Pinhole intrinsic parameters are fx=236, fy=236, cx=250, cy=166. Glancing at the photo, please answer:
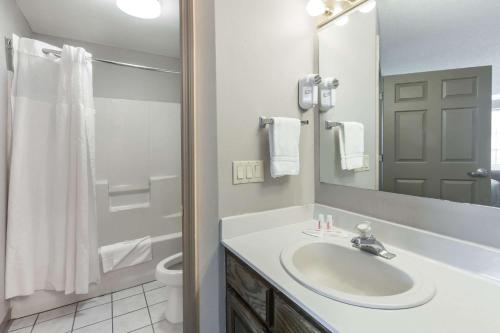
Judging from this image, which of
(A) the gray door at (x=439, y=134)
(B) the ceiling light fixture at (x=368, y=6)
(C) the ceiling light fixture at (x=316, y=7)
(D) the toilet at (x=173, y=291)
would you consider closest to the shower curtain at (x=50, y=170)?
(D) the toilet at (x=173, y=291)

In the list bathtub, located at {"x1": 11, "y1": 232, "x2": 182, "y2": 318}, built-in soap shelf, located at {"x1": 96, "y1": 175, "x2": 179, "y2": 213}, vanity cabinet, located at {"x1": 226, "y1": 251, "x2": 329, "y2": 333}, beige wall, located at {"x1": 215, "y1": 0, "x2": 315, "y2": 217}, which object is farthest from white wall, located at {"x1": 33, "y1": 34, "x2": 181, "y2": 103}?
vanity cabinet, located at {"x1": 226, "y1": 251, "x2": 329, "y2": 333}

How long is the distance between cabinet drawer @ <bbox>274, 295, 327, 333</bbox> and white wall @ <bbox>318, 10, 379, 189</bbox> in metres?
0.69

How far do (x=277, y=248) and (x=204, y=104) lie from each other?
71cm

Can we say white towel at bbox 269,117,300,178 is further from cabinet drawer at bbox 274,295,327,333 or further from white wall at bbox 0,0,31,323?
white wall at bbox 0,0,31,323

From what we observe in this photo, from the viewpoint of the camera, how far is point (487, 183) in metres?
0.77

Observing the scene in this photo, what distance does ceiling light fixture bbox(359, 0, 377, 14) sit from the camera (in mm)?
1096

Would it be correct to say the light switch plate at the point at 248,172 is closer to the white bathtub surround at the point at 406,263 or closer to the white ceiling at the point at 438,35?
the white bathtub surround at the point at 406,263

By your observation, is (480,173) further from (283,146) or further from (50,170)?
(50,170)

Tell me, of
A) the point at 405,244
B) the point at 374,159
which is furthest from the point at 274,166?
the point at 405,244

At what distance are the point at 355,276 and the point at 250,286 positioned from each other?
0.42 meters

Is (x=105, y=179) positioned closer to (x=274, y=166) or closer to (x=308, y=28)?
(x=274, y=166)

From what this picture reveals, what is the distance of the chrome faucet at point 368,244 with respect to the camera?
876 mm

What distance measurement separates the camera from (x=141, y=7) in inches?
65.2

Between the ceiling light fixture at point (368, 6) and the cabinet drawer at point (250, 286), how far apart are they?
1.28 meters
